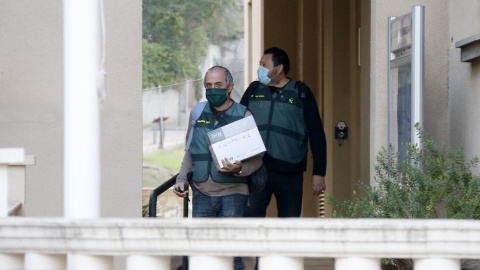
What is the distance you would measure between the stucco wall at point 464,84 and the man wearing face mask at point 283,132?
3.13 ft

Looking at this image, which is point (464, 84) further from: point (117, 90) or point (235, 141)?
point (117, 90)

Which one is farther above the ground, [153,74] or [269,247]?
[153,74]

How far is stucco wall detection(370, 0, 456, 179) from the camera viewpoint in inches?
246

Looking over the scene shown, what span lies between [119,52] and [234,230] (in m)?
3.43

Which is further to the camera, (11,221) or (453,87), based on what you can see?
(453,87)

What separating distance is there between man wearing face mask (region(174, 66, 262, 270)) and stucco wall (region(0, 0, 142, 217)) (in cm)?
70

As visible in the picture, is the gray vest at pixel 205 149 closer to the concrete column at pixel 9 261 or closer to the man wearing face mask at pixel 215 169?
the man wearing face mask at pixel 215 169

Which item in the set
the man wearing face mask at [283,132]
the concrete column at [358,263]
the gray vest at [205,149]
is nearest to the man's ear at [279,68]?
the man wearing face mask at [283,132]

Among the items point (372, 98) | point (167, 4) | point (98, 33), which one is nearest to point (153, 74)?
point (167, 4)

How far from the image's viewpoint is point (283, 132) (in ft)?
20.8

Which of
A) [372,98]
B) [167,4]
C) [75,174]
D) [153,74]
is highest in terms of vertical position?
[167,4]

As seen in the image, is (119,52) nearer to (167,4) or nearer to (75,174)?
(75,174)

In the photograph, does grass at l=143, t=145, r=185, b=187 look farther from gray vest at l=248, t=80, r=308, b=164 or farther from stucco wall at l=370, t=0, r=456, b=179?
stucco wall at l=370, t=0, r=456, b=179

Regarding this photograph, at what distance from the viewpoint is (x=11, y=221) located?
3.01 meters
